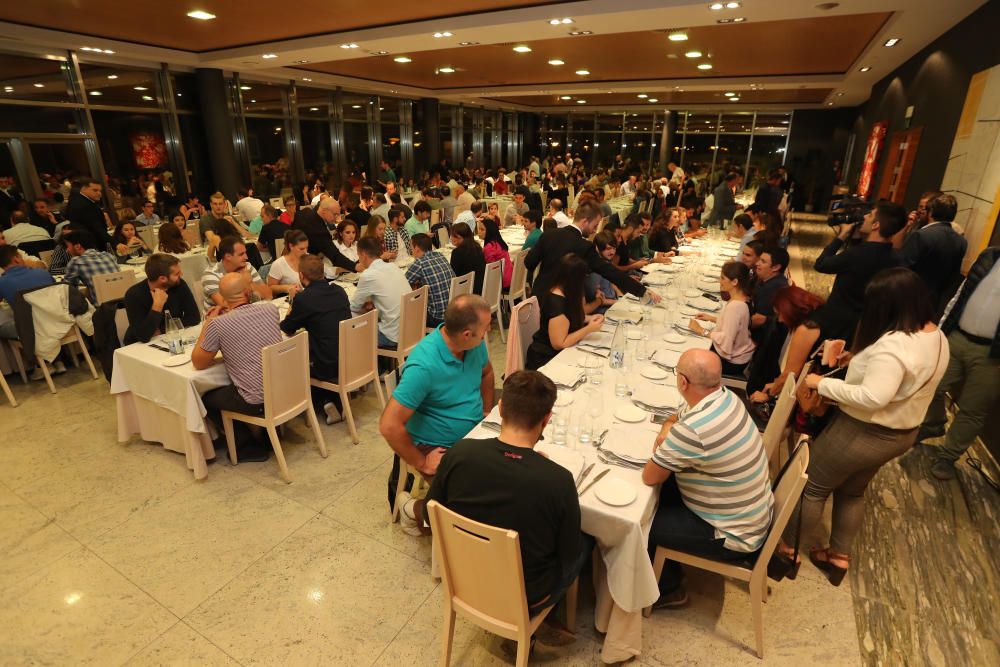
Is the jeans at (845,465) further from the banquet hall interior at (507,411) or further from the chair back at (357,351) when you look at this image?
the chair back at (357,351)

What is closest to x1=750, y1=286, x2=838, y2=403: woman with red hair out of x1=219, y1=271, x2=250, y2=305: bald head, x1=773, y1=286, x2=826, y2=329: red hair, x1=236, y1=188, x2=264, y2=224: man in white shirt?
x1=773, y1=286, x2=826, y2=329: red hair

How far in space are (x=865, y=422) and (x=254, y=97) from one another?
39.6 feet

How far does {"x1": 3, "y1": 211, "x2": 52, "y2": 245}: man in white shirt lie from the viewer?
630 cm

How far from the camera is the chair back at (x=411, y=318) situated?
4.28m

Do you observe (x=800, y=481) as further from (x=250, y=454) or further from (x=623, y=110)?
(x=623, y=110)

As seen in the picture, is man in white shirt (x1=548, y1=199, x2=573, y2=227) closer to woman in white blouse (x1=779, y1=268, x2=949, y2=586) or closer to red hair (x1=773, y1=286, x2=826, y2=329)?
red hair (x1=773, y1=286, x2=826, y2=329)

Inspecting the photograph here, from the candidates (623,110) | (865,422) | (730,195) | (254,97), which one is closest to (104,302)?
(865,422)

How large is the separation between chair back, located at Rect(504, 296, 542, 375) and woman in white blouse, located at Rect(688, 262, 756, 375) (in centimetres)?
118

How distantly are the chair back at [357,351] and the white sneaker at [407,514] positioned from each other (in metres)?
1.19

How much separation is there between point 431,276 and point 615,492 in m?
3.16

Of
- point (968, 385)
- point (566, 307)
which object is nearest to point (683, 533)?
point (566, 307)

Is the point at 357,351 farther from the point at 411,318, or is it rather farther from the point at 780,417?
the point at 780,417

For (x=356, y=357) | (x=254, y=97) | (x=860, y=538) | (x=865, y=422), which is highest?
(x=254, y=97)

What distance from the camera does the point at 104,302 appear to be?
4652 mm
